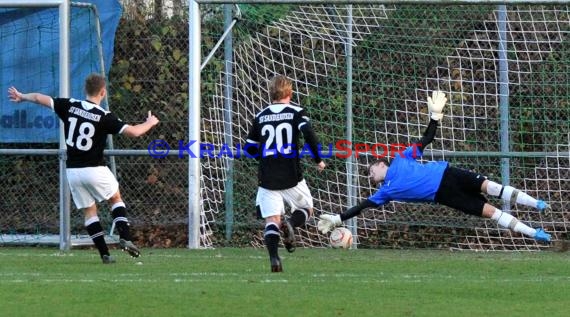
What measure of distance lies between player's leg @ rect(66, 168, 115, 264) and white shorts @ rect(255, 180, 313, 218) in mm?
1716

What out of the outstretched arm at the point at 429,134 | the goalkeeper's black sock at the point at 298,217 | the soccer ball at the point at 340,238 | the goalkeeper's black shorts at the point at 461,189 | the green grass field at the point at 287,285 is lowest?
the green grass field at the point at 287,285

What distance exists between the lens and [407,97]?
1459 centimetres

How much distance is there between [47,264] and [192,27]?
3.66 meters

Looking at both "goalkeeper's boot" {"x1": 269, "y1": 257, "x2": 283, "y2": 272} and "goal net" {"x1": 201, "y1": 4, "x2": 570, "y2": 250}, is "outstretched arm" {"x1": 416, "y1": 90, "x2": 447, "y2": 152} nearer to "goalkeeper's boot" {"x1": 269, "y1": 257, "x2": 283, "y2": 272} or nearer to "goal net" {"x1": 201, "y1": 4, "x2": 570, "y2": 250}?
"goalkeeper's boot" {"x1": 269, "y1": 257, "x2": 283, "y2": 272}

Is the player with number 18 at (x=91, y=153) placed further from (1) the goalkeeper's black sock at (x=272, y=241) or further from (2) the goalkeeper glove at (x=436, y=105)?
(2) the goalkeeper glove at (x=436, y=105)

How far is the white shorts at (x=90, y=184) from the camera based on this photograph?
1155 centimetres

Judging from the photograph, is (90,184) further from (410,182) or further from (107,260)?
(410,182)

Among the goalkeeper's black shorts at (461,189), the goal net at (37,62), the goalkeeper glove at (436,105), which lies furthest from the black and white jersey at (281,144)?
the goal net at (37,62)

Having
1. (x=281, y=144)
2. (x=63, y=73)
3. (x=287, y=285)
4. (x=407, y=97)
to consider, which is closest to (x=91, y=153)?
(x=281, y=144)

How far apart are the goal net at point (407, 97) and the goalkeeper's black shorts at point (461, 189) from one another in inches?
86.9

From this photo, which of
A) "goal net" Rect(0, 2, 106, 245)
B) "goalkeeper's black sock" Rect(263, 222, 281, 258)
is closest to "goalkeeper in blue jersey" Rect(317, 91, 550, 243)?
"goalkeeper's black sock" Rect(263, 222, 281, 258)

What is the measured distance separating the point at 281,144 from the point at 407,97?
168 inches

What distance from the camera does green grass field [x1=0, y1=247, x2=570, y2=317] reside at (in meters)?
7.71

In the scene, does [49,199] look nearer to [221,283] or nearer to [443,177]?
[443,177]
